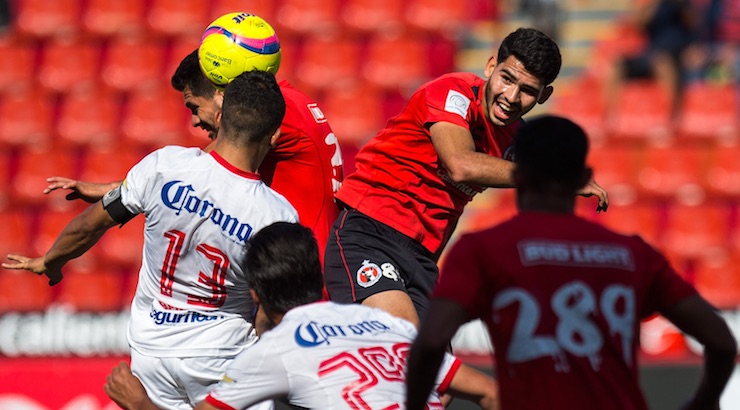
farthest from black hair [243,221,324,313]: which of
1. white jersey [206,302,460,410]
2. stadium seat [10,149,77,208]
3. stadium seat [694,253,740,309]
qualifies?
stadium seat [10,149,77,208]

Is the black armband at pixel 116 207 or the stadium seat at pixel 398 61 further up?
the black armband at pixel 116 207

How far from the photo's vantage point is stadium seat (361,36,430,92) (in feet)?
46.5

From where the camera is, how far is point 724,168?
1253 centimetres

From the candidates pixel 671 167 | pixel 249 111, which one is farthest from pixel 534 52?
pixel 671 167

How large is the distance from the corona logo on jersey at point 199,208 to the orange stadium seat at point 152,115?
30.6ft

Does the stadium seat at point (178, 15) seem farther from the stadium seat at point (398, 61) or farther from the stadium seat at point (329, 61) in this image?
the stadium seat at point (398, 61)

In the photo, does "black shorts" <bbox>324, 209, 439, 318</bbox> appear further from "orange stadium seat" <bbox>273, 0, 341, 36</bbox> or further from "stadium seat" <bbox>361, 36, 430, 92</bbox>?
"orange stadium seat" <bbox>273, 0, 341, 36</bbox>

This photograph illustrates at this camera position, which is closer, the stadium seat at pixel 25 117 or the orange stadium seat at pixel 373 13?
the stadium seat at pixel 25 117

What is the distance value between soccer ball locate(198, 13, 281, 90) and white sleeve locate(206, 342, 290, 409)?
1.89 m

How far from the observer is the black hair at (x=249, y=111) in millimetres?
4629

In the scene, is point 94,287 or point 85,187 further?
point 94,287

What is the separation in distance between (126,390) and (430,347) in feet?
5.48

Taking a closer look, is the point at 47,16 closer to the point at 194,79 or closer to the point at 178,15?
the point at 178,15

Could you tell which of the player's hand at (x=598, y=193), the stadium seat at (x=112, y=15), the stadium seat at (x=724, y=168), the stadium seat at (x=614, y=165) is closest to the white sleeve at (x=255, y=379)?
the player's hand at (x=598, y=193)
